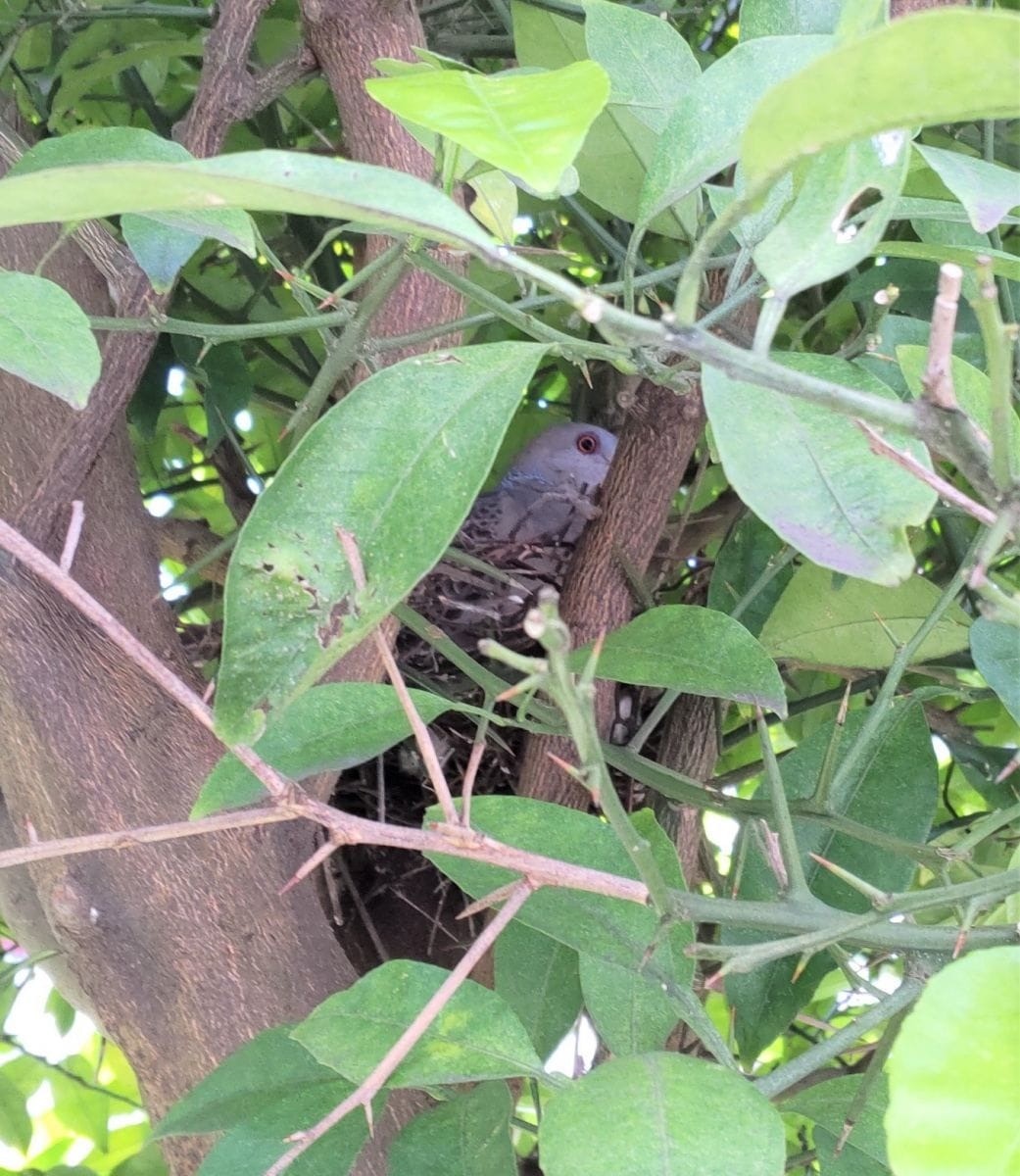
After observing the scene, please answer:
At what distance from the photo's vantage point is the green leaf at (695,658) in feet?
2.14

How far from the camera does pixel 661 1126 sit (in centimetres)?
44

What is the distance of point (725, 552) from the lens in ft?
3.54

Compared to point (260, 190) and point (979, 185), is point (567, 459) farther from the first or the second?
point (260, 190)

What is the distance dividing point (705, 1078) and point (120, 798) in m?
0.49

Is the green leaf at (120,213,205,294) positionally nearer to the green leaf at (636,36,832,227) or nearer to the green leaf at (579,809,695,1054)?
the green leaf at (636,36,832,227)

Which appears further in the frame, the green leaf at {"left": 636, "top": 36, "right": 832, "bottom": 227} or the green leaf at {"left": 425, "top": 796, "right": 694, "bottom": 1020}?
the green leaf at {"left": 425, "top": 796, "right": 694, "bottom": 1020}

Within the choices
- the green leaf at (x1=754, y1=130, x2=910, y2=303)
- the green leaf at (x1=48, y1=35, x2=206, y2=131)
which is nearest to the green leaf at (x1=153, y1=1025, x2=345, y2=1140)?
the green leaf at (x1=754, y1=130, x2=910, y2=303)

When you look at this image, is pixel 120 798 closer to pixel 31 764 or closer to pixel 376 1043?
pixel 31 764

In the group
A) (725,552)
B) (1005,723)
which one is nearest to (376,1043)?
(725,552)

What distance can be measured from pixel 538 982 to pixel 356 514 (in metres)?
0.40

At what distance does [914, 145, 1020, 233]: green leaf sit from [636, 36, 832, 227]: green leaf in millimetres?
68

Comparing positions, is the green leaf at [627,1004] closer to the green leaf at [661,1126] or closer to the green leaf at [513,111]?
the green leaf at [661,1126]

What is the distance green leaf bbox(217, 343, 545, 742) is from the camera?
41 centimetres

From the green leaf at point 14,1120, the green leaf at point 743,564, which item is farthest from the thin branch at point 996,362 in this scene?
the green leaf at point 14,1120
